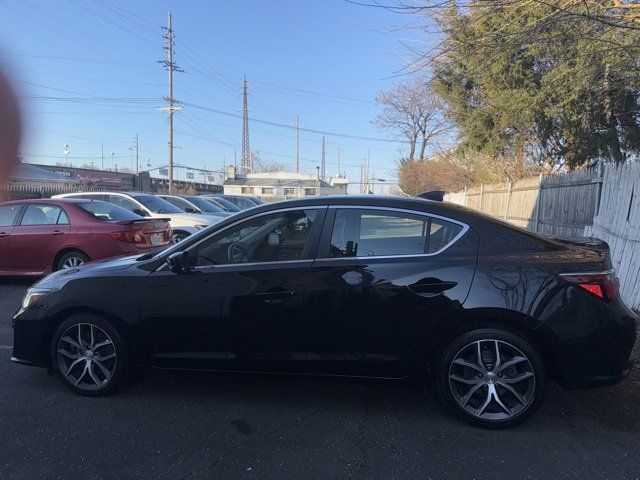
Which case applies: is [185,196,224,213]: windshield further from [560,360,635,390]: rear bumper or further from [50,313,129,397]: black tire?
[560,360,635,390]: rear bumper

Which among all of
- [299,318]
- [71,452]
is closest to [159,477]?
[71,452]

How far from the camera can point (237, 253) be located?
3.63 metres

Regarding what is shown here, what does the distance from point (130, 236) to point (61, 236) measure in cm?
110

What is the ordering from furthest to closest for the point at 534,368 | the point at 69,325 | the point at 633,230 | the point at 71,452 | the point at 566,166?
the point at 566,166, the point at 633,230, the point at 69,325, the point at 534,368, the point at 71,452

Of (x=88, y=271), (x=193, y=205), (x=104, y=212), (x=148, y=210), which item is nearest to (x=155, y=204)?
(x=148, y=210)

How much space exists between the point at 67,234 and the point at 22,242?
2.59ft

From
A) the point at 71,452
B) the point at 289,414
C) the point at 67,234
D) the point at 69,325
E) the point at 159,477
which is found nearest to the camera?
the point at 159,477

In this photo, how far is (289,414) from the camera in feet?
11.5

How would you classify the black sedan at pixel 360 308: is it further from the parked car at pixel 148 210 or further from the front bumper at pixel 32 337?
the parked car at pixel 148 210

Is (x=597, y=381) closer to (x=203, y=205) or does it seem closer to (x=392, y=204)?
(x=392, y=204)

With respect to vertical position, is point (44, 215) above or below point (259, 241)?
→ below

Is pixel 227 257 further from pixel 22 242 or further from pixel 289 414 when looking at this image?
pixel 22 242

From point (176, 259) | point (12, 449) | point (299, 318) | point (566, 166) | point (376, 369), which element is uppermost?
point (566, 166)

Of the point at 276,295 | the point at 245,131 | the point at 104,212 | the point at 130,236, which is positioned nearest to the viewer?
the point at 276,295
